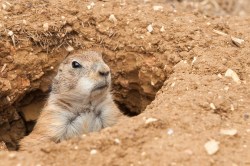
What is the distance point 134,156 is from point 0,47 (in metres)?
2.94

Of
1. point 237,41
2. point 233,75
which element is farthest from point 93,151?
point 237,41

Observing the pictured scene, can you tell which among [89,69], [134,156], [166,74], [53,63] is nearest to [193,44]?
[166,74]

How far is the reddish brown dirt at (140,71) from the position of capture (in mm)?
4836

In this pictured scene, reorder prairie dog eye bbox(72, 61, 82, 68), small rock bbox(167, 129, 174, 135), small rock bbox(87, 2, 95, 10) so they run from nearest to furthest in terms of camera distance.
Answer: small rock bbox(167, 129, 174, 135)
prairie dog eye bbox(72, 61, 82, 68)
small rock bbox(87, 2, 95, 10)

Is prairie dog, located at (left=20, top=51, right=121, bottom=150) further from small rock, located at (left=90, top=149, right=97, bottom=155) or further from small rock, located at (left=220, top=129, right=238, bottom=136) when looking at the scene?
small rock, located at (left=220, top=129, right=238, bottom=136)

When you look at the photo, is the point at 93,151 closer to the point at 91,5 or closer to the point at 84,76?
the point at 84,76

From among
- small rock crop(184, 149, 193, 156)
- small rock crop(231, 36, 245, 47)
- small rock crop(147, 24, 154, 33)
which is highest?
small rock crop(184, 149, 193, 156)

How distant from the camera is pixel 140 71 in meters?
7.23

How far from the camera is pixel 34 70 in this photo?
7.14 m

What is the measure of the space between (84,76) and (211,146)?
6.54 feet

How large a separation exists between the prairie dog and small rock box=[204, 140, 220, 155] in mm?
1577

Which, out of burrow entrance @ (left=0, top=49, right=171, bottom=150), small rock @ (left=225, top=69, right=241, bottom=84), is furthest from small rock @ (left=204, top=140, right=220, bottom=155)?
burrow entrance @ (left=0, top=49, right=171, bottom=150)

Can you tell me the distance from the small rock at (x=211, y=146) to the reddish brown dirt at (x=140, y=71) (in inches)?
2.0

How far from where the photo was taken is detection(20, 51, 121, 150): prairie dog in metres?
6.07
